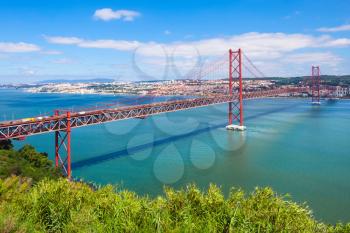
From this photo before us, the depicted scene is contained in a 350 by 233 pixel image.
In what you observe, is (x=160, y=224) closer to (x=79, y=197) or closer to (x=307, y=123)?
(x=79, y=197)

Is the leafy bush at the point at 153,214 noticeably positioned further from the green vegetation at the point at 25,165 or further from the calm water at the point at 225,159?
the calm water at the point at 225,159

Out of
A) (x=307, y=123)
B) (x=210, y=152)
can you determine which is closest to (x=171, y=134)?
(x=210, y=152)

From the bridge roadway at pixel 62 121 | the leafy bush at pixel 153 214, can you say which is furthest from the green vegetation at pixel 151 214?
the bridge roadway at pixel 62 121

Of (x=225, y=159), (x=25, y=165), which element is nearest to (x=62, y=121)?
(x=25, y=165)

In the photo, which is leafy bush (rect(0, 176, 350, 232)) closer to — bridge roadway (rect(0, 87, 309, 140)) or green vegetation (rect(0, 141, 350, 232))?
green vegetation (rect(0, 141, 350, 232))

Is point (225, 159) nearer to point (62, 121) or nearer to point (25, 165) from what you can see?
point (62, 121)

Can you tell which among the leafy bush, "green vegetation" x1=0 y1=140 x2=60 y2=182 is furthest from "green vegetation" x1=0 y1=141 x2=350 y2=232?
"green vegetation" x1=0 y1=140 x2=60 y2=182
